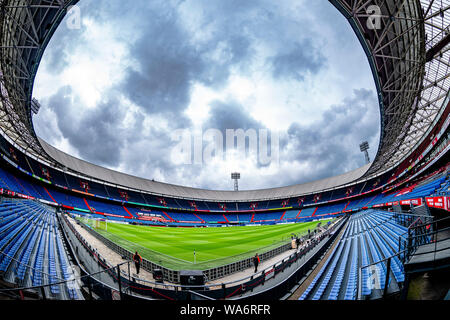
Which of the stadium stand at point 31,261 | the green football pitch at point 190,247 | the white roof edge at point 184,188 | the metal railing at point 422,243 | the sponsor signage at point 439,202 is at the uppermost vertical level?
the white roof edge at point 184,188

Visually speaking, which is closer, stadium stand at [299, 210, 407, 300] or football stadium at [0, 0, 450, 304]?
football stadium at [0, 0, 450, 304]

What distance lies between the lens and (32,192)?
1166 inches

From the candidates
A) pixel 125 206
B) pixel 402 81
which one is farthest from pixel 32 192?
A: pixel 402 81

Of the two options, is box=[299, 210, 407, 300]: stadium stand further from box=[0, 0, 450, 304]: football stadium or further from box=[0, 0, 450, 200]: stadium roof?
box=[0, 0, 450, 200]: stadium roof

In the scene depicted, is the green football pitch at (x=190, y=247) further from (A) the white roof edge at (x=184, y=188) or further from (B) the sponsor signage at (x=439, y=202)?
(A) the white roof edge at (x=184, y=188)

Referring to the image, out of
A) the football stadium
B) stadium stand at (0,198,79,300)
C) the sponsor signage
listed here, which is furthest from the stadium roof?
stadium stand at (0,198,79,300)

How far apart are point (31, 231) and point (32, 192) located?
23.8m

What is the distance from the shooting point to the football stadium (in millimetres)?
5723

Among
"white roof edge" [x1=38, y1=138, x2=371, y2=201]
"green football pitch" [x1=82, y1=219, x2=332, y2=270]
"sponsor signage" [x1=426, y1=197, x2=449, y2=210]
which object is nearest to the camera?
"sponsor signage" [x1=426, y1=197, x2=449, y2=210]

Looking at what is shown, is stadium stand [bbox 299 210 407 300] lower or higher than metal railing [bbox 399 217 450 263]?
lower

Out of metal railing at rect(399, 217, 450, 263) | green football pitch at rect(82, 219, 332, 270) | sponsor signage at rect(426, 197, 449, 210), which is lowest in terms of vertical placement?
green football pitch at rect(82, 219, 332, 270)

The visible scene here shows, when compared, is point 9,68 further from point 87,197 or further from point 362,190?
point 362,190

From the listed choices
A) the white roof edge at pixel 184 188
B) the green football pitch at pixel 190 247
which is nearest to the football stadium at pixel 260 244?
the green football pitch at pixel 190 247

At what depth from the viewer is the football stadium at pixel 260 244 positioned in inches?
225
